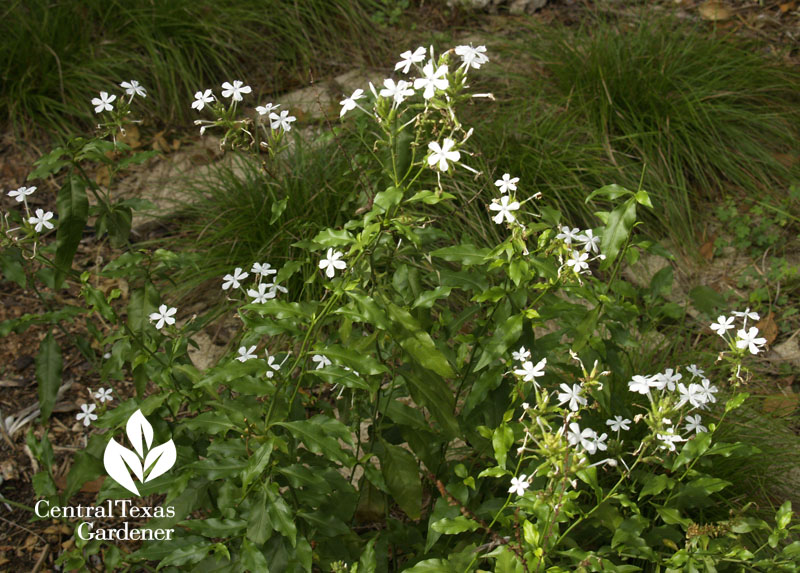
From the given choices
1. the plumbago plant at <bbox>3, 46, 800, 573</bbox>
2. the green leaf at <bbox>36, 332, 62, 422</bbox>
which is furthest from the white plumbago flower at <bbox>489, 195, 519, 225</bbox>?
the green leaf at <bbox>36, 332, 62, 422</bbox>

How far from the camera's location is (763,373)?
3.04 m

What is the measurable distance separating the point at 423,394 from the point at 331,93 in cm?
280

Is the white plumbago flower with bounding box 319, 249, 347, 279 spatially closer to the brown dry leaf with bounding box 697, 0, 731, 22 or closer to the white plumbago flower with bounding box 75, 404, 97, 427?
the white plumbago flower with bounding box 75, 404, 97, 427

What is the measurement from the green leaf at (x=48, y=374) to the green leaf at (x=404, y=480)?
0.87 metres

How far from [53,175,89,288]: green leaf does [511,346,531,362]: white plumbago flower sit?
3.28 feet

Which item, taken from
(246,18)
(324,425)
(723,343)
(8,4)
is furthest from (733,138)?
(8,4)

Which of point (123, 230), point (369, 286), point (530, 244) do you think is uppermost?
point (123, 230)

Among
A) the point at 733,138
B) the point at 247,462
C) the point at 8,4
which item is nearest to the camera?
the point at 247,462

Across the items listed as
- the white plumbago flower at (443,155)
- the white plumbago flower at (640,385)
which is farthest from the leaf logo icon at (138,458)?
the white plumbago flower at (640,385)

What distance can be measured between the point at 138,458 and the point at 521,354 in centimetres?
91

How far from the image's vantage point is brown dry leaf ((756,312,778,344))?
3.13m

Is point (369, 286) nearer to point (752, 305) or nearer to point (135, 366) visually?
point (135, 366)

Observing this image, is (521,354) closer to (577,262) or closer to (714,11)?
(577,262)

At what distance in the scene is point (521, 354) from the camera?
1628mm
